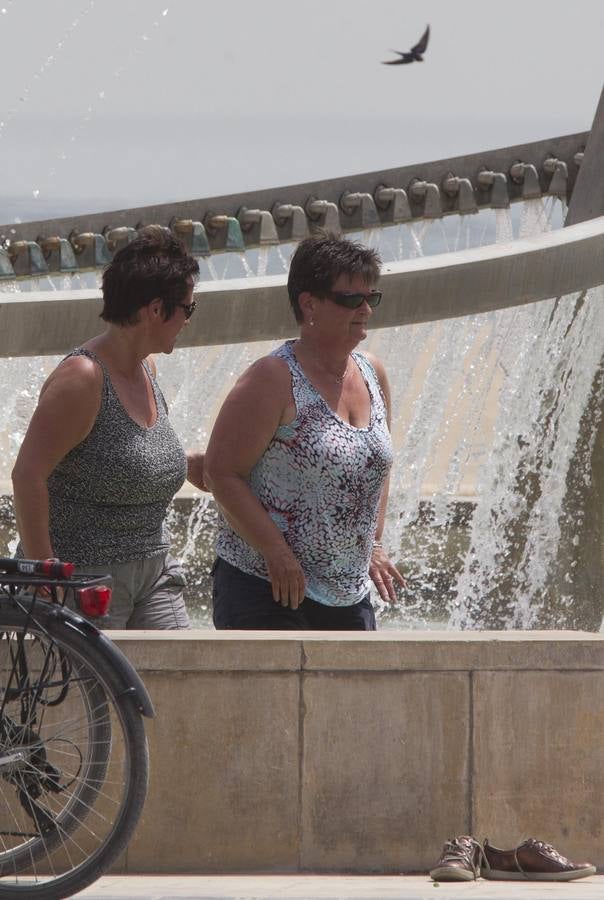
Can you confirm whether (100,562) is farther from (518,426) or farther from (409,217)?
(409,217)

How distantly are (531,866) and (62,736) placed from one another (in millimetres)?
1321

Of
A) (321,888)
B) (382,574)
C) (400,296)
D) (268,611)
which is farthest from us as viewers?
(400,296)

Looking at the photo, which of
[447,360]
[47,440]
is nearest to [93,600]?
[47,440]

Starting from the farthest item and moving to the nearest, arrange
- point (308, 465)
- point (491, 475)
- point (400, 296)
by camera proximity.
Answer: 1. point (491, 475)
2. point (400, 296)
3. point (308, 465)

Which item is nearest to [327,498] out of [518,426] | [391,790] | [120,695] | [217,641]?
[217,641]

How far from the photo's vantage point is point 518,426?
29.4 feet

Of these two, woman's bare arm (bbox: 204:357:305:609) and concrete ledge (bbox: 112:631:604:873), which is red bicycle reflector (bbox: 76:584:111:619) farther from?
woman's bare arm (bbox: 204:357:305:609)

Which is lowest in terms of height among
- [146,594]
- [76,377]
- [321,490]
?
[146,594]

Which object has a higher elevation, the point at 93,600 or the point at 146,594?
the point at 93,600

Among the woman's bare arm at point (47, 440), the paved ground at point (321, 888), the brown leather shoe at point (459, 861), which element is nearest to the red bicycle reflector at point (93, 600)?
the woman's bare arm at point (47, 440)

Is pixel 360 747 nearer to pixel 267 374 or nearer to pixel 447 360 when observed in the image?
pixel 267 374

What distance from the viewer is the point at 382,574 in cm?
525

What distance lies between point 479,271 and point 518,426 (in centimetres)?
182

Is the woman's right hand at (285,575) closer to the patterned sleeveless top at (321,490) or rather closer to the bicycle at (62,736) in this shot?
the patterned sleeveless top at (321,490)
